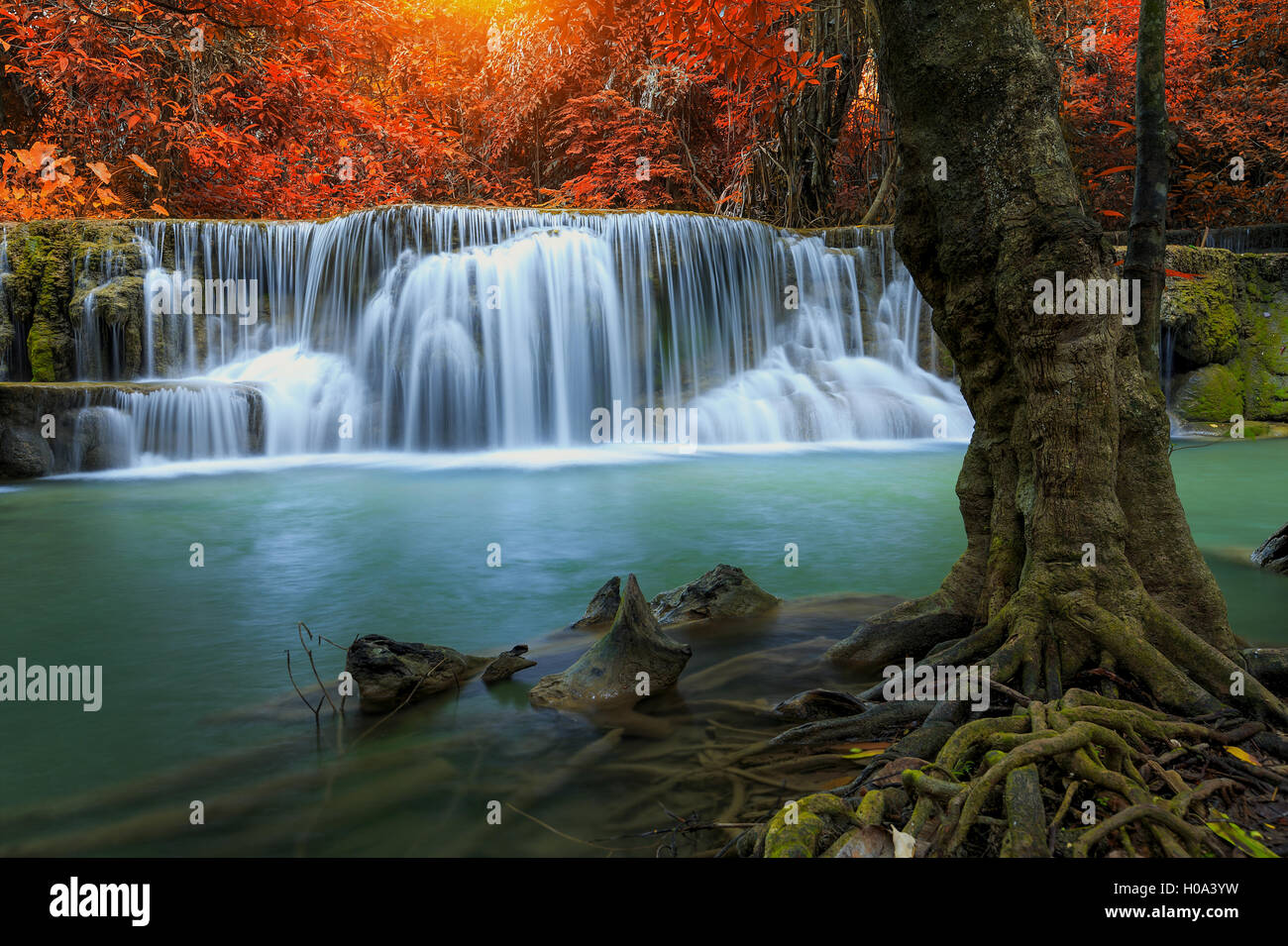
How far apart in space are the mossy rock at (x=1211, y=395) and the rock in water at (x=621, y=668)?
14441 mm

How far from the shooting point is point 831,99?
18.4 m

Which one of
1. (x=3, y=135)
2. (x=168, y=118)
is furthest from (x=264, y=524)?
(x=3, y=135)

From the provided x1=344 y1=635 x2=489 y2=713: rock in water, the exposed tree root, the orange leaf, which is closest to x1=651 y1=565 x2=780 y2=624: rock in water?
x1=344 y1=635 x2=489 y2=713: rock in water

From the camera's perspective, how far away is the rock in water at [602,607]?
476 centimetres

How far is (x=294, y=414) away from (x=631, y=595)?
1096cm

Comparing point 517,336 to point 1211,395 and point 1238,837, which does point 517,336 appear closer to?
point 1211,395

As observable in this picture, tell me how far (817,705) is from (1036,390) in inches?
55.6

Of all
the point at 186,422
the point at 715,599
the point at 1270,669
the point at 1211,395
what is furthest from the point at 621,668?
the point at 1211,395

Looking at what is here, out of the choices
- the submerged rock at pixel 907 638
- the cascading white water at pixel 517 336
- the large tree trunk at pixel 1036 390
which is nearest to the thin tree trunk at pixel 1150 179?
the large tree trunk at pixel 1036 390

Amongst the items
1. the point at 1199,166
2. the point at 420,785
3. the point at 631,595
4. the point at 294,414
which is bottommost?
the point at 420,785

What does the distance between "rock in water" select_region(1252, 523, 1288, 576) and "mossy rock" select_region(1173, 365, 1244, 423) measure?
10543mm

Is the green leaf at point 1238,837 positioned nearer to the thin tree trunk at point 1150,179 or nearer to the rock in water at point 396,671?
the thin tree trunk at point 1150,179

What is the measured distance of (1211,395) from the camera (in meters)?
15.0
